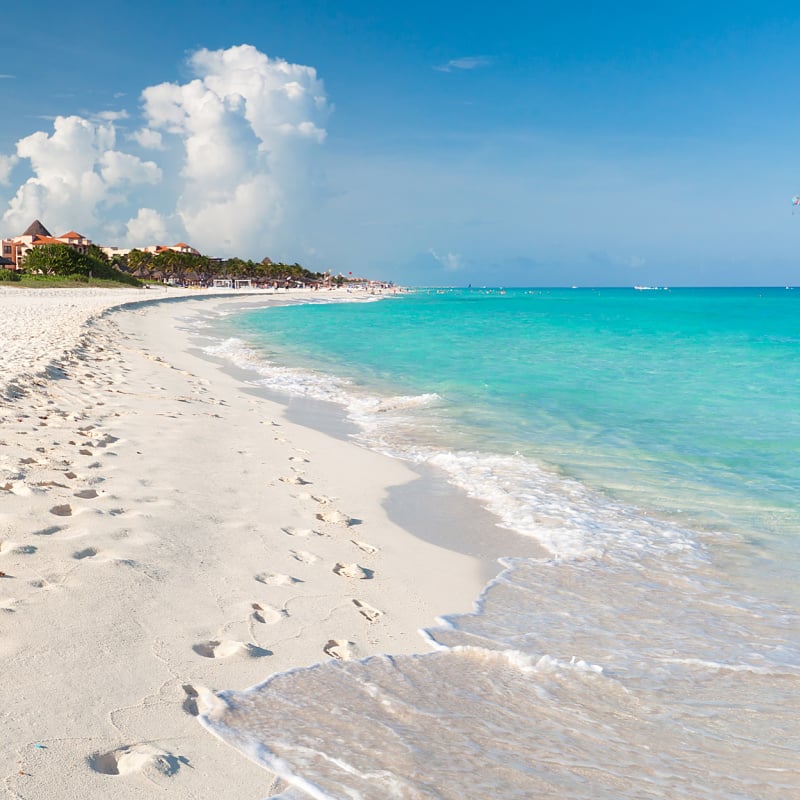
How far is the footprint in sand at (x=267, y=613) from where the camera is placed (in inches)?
150

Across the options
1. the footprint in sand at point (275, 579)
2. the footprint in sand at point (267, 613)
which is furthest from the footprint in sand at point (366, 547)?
the footprint in sand at point (267, 613)

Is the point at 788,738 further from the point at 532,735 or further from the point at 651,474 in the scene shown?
the point at 651,474

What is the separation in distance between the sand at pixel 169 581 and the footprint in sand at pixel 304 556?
33 mm

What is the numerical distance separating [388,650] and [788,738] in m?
2.08

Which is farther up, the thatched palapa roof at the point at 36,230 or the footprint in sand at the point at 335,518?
the thatched palapa roof at the point at 36,230

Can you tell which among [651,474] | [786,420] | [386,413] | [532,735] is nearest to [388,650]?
[532,735]

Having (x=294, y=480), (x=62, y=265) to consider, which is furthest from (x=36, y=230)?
(x=294, y=480)

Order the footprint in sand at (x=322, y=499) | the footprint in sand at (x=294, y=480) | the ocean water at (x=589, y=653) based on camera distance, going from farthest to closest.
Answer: the footprint in sand at (x=294, y=480) → the footprint in sand at (x=322, y=499) → the ocean water at (x=589, y=653)

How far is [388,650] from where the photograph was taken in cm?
373

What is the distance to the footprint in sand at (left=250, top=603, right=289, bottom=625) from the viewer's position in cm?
382

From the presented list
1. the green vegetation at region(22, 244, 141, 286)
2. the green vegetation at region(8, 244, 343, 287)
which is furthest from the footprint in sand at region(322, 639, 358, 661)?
the green vegetation at region(22, 244, 141, 286)

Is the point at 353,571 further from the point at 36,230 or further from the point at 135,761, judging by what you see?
the point at 36,230

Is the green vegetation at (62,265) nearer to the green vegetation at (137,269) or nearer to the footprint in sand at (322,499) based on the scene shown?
the green vegetation at (137,269)

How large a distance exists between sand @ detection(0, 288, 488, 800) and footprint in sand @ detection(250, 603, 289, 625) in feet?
0.05
